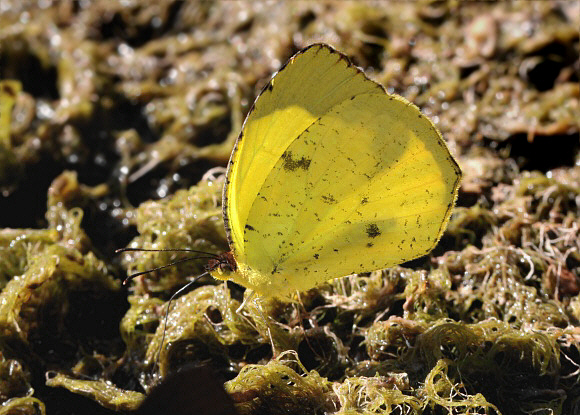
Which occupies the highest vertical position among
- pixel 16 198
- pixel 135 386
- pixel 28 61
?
pixel 28 61

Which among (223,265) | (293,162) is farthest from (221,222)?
(293,162)

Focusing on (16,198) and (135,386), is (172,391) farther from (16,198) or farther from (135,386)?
(16,198)

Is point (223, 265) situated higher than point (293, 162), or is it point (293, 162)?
point (293, 162)

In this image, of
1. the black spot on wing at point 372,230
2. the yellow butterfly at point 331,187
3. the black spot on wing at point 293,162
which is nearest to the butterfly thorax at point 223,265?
the yellow butterfly at point 331,187

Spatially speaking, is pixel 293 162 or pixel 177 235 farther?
pixel 177 235

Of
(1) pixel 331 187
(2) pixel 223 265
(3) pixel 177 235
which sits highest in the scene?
(3) pixel 177 235

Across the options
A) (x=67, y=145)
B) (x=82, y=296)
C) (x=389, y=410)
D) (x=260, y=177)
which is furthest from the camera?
(x=67, y=145)

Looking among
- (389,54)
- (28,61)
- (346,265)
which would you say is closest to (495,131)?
(389,54)

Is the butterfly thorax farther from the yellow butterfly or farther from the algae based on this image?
the algae

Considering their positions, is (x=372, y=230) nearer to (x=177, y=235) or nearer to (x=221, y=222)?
(x=221, y=222)
